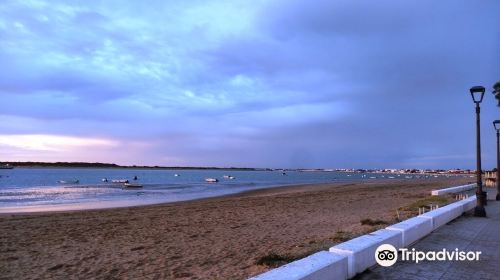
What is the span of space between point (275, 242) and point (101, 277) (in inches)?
185

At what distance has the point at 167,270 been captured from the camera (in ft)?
26.7

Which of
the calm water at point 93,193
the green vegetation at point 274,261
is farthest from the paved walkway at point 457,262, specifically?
the calm water at point 93,193

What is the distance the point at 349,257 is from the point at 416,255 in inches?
81.2

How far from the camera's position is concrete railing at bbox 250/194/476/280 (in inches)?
171

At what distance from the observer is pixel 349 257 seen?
17.6ft

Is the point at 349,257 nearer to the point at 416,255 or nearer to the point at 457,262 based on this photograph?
the point at 416,255

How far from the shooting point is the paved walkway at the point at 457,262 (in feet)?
18.5

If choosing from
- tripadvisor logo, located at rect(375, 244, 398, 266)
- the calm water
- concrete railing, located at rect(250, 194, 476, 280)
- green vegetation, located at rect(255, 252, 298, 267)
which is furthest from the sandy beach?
the calm water

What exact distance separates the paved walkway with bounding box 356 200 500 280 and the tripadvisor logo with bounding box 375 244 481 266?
12 centimetres

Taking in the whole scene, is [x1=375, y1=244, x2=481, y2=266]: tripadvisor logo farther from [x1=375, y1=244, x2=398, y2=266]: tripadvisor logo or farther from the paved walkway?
the paved walkway

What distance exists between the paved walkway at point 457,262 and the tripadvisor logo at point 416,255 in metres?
0.12

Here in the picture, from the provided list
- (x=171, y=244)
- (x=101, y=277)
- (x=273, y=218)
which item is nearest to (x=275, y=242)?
(x=171, y=244)

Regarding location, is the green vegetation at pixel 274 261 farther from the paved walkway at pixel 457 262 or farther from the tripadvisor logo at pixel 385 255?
the paved walkway at pixel 457 262

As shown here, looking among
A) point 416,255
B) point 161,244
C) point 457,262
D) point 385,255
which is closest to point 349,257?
point 385,255
